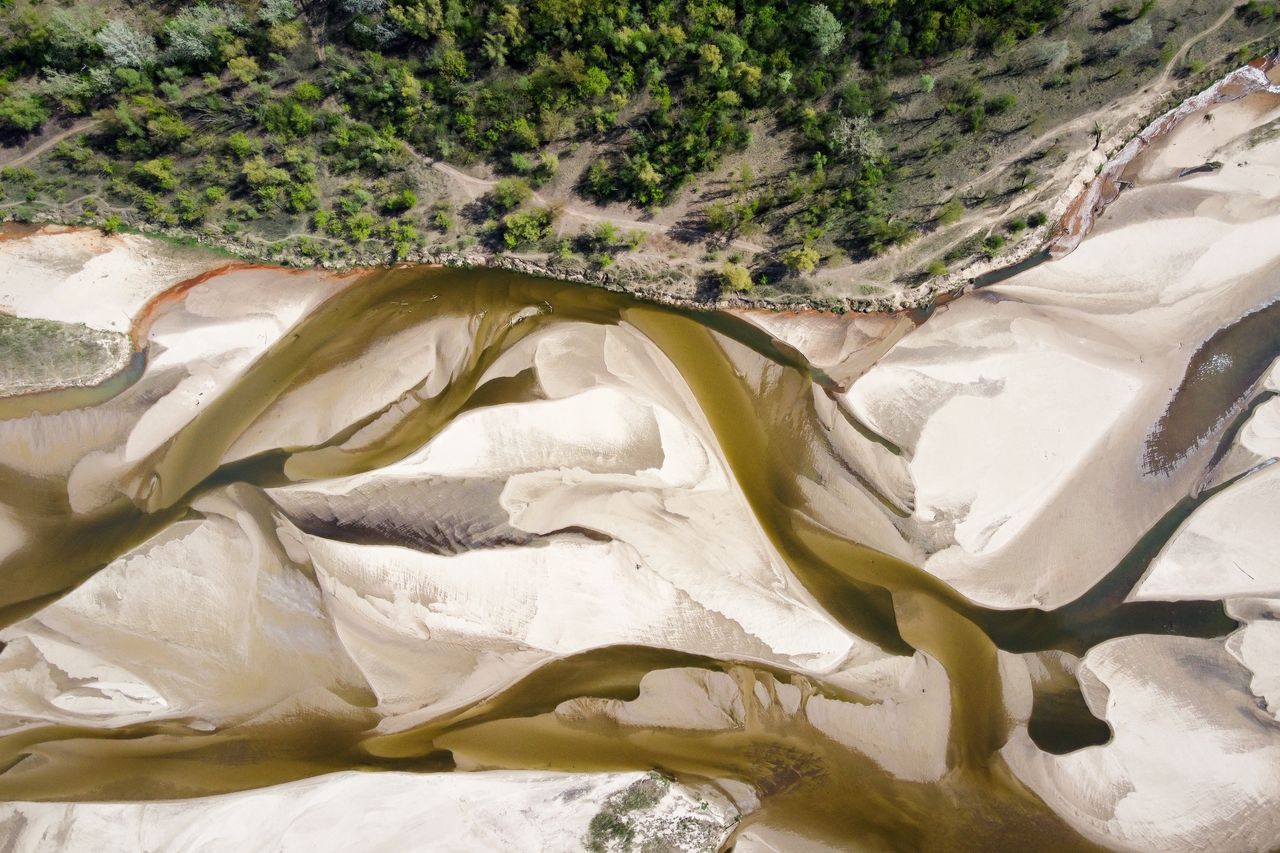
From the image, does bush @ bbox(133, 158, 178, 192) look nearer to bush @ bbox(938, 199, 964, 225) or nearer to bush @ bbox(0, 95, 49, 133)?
bush @ bbox(0, 95, 49, 133)

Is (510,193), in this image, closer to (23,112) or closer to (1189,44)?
(23,112)

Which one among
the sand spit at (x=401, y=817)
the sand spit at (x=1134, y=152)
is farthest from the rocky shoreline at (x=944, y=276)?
the sand spit at (x=401, y=817)

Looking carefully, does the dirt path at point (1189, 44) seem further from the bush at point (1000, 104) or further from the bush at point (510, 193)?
the bush at point (510, 193)

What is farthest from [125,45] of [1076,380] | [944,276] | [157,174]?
[1076,380]

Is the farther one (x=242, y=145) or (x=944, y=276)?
(x=944, y=276)

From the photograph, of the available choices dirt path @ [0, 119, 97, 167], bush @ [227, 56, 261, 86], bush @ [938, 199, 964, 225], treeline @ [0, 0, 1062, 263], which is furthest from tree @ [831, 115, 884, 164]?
dirt path @ [0, 119, 97, 167]

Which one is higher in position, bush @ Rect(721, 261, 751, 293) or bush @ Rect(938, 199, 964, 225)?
bush @ Rect(938, 199, 964, 225)
